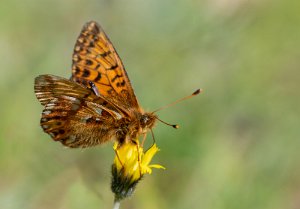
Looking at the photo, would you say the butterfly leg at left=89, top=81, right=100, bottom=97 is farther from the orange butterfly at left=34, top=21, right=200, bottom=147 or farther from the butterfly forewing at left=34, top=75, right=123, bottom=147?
the butterfly forewing at left=34, top=75, right=123, bottom=147

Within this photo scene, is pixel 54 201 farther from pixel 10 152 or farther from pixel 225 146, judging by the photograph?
pixel 225 146

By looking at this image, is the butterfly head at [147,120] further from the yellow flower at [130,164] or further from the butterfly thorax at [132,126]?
the yellow flower at [130,164]

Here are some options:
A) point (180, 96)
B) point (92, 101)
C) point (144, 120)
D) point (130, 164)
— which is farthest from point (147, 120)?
point (180, 96)

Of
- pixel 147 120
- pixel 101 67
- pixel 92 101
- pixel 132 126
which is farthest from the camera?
pixel 101 67

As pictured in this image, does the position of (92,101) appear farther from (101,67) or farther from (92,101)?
(101,67)

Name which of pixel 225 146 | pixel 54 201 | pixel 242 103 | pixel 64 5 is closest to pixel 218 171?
pixel 225 146

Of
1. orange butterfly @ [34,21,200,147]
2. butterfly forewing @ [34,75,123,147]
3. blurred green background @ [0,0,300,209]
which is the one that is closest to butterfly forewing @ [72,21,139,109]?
orange butterfly @ [34,21,200,147]

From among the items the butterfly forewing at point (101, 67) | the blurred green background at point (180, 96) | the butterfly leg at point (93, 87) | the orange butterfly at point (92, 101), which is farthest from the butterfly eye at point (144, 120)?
the blurred green background at point (180, 96)
